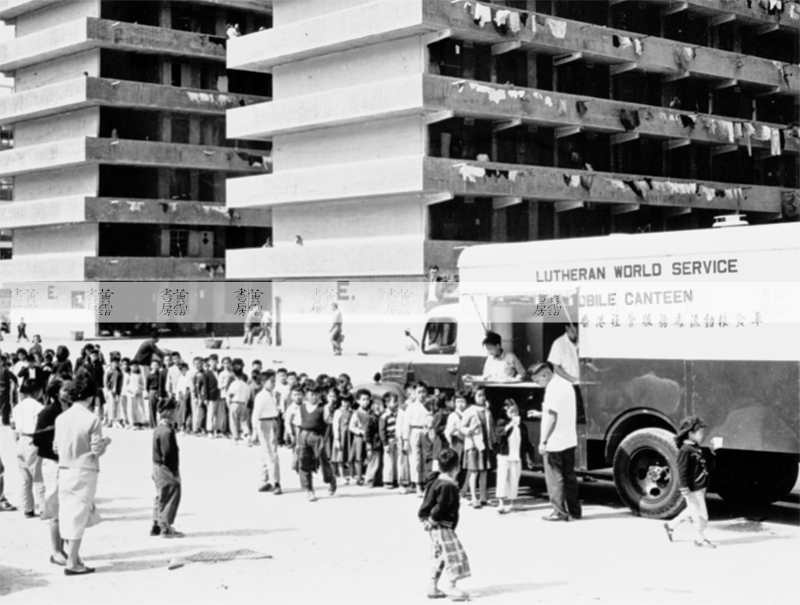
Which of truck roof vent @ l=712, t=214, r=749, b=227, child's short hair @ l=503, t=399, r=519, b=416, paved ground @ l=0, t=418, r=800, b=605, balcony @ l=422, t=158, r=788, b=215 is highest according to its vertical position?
balcony @ l=422, t=158, r=788, b=215

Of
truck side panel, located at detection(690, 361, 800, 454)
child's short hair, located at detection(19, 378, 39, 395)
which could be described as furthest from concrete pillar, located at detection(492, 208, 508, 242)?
child's short hair, located at detection(19, 378, 39, 395)

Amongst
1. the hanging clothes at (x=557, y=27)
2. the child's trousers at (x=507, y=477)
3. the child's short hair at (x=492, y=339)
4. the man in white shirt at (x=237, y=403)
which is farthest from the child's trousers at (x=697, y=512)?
the hanging clothes at (x=557, y=27)

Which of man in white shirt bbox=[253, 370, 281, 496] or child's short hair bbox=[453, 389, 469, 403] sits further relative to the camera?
man in white shirt bbox=[253, 370, 281, 496]

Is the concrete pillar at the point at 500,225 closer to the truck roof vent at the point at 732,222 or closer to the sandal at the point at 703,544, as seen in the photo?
the truck roof vent at the point at 732,222

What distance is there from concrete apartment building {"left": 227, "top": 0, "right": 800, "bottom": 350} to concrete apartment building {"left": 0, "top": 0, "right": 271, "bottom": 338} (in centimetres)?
762

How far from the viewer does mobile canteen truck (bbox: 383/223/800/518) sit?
14031 mm

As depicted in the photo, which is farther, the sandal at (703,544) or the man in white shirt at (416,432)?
the man in white shirt at (416,432)

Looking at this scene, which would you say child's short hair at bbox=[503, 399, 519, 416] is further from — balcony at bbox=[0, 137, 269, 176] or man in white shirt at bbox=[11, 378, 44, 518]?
balcony at bbox=[0, 137, 269, 176]

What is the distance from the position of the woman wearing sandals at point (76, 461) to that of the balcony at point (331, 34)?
29928 millimetres

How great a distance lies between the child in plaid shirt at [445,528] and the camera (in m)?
10.4

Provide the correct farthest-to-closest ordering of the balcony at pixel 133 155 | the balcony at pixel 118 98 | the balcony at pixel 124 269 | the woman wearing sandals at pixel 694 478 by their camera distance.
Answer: the balcony at pixel 124 269, the balcony at pixel 133 155, the balcony at pixel 118 98, the woman wearing sandals at pixel 694 478

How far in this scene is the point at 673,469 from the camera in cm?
1481

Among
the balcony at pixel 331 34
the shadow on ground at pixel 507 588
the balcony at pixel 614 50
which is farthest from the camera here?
the balcony at pixel 614 50

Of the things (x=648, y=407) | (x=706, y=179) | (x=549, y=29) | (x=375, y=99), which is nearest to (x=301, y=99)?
(x=375, y=99)
